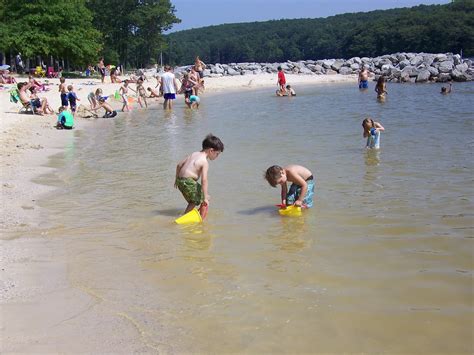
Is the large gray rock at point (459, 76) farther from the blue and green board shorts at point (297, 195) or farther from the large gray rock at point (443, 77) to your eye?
the blue and green board shorts at point (297, 195)

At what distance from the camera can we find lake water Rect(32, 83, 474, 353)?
384 centimetres

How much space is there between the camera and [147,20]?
61.3m

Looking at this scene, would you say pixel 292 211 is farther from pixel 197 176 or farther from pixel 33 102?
pixel 33 102

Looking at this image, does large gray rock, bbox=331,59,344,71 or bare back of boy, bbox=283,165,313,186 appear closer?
bare back of boy, bbox=283,165,313,186

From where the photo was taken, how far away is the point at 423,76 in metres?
45.3

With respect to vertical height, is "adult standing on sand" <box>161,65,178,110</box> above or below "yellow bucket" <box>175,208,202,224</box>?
above

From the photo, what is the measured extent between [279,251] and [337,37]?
4816 inches

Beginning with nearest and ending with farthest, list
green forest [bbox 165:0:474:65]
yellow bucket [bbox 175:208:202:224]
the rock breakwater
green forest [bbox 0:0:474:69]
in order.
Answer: yellow bucket [bbox 175:208:202:224] → green forest [bbox 0:0:474:69] → the rock breakwater → green forest [bbox 165:0:474:65]

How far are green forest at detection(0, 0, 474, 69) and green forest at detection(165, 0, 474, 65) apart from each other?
152 millimetres

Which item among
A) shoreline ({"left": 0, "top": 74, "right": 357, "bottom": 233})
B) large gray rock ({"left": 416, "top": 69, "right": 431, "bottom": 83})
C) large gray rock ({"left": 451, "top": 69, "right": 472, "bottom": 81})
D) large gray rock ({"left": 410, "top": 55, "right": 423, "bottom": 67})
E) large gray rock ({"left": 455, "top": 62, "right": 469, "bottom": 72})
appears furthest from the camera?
large gray rock ({"left": 410, "top": 55, "right": 423, "bottom": 67})

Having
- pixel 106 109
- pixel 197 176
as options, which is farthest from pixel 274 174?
pixel 106 109

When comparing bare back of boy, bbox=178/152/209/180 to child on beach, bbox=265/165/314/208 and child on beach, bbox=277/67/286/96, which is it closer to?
child on beach, bbox=265/165/314/208

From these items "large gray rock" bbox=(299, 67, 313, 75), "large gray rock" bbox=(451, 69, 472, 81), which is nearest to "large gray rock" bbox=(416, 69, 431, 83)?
"large gray rock" bbox=(451, 69, 472, 81)

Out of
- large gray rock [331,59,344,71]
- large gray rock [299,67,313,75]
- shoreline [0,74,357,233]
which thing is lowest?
shoreline [0,74,357,233]
